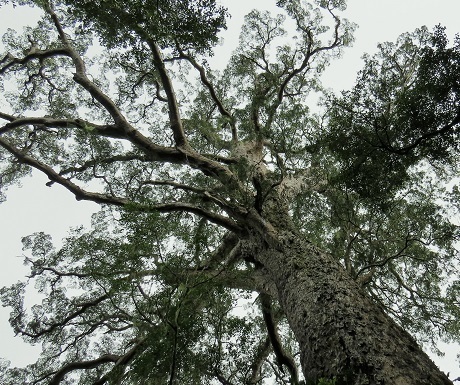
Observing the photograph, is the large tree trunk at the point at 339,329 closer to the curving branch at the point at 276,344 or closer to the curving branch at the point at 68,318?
the curving branch at the point at 276,344

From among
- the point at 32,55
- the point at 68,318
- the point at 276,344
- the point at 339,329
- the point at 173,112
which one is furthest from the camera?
the point at 32,55

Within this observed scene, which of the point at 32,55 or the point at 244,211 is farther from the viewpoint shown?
the point at 32,55

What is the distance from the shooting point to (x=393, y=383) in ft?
6.99

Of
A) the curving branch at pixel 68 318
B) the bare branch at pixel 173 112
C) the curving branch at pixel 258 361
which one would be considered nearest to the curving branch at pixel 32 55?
the bare branch at pixel 173 112

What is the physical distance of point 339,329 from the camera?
109 inches

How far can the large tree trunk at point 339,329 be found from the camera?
7.51ft

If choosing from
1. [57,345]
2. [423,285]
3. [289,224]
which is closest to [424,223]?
[423,285]

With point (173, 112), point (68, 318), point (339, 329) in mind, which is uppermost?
point (173, 112)

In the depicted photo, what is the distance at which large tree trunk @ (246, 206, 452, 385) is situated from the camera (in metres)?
2.29

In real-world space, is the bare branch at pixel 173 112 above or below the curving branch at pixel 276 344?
above

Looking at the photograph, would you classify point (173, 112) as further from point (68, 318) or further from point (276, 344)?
point (68, 318)

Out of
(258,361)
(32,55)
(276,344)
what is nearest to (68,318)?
(258,361)

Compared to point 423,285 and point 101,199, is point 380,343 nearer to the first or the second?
point 101,199

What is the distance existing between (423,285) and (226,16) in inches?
262
